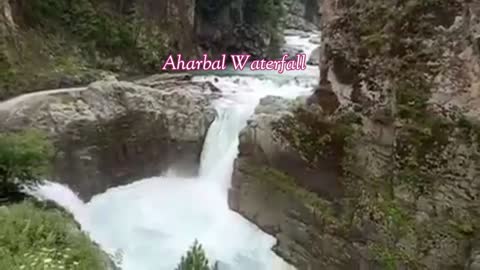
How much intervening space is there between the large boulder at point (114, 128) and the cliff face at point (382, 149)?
206 cm

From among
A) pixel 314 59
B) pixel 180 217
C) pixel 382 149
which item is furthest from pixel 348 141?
pixel 314 59

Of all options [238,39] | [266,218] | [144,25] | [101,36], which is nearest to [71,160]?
[266,218]

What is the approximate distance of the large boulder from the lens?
8383mm

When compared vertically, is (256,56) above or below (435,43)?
below

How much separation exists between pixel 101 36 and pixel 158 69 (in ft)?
5.45

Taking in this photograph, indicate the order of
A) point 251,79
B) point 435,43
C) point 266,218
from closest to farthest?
point 435,43 < point 266,218 < point 251,79

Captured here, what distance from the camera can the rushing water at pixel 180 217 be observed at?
24.7 ft

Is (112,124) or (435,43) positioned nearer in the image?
→ (435,43)

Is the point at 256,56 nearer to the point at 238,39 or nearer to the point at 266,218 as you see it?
the point at 238,39

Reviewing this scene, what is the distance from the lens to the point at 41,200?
630 centimetres

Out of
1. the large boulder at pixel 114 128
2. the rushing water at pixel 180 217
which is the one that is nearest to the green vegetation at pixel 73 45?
the large boulder at pixel 114 128

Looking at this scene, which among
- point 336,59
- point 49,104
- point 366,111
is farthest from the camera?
point 49,104

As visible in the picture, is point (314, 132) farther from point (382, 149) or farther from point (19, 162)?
point (19, 162)

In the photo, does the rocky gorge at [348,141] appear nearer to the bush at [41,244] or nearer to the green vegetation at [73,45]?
the green vegetation at [73,45]
